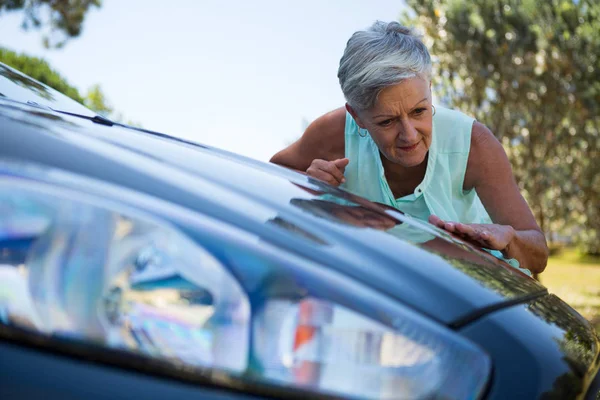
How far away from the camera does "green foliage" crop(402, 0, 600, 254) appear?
12000 mm

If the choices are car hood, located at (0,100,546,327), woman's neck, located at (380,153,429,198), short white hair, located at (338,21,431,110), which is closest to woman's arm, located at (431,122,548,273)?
woman's neck, located at (380,153,429,198)

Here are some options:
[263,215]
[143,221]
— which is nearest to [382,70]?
[263,215]

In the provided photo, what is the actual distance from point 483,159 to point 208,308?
194 centimetres

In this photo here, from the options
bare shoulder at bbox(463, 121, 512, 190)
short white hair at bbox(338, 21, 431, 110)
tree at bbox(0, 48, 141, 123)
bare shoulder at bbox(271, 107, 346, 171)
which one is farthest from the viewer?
tree at bbox(0, 48, 141, 123)

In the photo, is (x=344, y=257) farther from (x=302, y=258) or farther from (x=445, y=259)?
(x=445, y=259)

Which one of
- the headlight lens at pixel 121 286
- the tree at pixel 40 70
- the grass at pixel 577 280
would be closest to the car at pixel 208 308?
the headlight lens at pixel 121 286

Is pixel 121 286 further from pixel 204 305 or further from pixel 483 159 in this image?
pixel 483 159

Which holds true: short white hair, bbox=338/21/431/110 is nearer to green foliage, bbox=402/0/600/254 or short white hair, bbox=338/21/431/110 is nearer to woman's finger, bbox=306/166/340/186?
woman's finger, bbox=306/166/340/186

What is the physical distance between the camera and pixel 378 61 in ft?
7.50

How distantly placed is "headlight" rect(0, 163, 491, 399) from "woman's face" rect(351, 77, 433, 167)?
4.73 feet

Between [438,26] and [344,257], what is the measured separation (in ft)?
44.2

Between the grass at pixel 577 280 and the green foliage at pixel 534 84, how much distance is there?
138 centimetres

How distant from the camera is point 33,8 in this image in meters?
12.7

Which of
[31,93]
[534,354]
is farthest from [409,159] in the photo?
[534,354]
